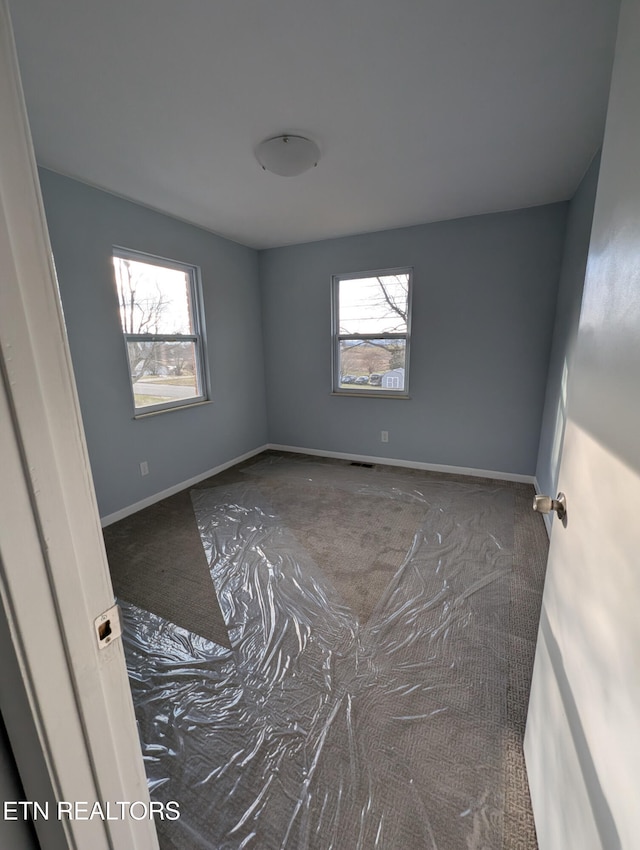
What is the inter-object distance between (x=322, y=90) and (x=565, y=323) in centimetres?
217

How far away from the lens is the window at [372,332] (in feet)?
11.8

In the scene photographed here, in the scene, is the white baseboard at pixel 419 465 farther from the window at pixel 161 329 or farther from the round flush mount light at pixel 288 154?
the round flush mount light at pixel 288 154

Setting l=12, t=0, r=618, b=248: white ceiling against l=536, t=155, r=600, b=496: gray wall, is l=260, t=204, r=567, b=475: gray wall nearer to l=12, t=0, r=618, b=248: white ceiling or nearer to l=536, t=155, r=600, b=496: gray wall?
l=536, t=155, r=600, b=496: gray wall

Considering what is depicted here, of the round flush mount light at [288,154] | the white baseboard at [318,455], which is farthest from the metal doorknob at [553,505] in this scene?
the round flush mount light at [288,154]

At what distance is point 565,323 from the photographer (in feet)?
8.38

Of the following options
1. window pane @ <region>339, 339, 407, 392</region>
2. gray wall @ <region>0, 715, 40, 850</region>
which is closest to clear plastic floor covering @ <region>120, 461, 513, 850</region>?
gray wall @ <region>0, 715, 40, 850</region>

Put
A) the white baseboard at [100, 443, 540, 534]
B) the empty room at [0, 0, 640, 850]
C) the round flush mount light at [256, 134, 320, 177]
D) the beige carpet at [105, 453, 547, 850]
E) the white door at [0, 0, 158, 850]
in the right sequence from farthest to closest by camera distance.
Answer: the white baseboard at [100, 443, 540, 534]
the round flush mount light at [256, 134, 320, 177]
the beige carpet at [105, 453, 547, 850]
the empty room at [0, 0, 640, 850]
the white door at [0, 0, 158, 850]

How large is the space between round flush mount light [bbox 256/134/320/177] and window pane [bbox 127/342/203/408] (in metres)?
1.69

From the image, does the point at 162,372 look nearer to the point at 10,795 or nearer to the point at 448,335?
the point at 448,335

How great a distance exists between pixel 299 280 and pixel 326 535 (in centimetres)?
281

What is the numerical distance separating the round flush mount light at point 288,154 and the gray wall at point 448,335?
5.36 ft

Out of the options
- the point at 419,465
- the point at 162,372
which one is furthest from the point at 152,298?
the point at 419,465

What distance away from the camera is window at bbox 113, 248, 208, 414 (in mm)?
2805

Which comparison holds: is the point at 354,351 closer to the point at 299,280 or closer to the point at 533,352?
the point at 299,280
